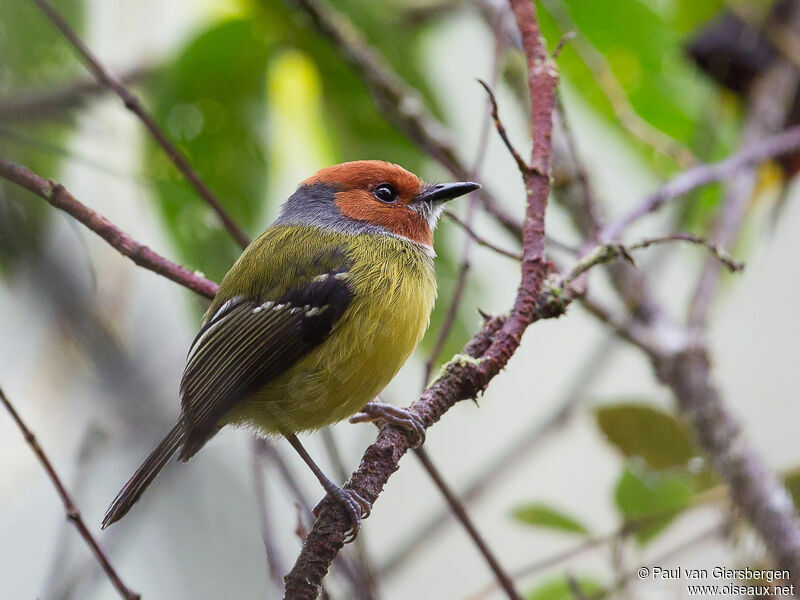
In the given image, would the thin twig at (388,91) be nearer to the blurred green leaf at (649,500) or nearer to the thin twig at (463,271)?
the thin twig at (463,271)

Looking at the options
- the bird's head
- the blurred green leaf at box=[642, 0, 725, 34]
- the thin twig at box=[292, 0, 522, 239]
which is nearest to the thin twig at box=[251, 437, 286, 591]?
the bird's head

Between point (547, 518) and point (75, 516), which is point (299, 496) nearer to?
point (75, 516)

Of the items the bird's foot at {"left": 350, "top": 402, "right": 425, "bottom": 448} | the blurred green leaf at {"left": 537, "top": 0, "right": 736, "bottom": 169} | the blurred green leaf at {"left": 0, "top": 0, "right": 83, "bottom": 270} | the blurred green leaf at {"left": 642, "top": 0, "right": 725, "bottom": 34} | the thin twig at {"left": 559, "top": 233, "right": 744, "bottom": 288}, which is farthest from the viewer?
the blurred green leaf at {"left": 642, "top": 0, "right": 725, "bottom": 34}

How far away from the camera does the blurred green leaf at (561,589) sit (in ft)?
9.23

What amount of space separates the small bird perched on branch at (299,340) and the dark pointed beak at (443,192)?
0.04 m

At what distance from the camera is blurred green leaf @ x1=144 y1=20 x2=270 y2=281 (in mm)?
3043

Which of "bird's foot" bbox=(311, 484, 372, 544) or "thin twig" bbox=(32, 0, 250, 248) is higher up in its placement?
"thin twig" bbox=(32, 0, 250, 248)

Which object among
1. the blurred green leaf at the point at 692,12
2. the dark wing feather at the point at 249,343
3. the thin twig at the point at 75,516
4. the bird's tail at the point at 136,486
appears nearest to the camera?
the thin twig at the point at 75,516

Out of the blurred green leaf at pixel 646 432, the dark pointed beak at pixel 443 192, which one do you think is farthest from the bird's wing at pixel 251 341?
the blurred green leaf at pixel 646 432

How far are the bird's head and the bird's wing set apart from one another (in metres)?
0.49

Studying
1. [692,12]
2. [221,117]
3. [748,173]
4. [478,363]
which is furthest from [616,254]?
[692,12]

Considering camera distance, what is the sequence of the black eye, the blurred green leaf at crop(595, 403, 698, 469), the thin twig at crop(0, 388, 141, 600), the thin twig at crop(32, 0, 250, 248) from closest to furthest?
the thin twig at crop(0, 388, 141, 600) < the thin twig at crop(32, 0, 250, 248) < the blurred green leaf at crop(595, 403, 698, 469) < the black eye

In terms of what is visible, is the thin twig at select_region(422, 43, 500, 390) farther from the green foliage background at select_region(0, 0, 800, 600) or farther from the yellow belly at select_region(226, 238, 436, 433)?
the green foliage background at select_region(0, 0, 800, 600)

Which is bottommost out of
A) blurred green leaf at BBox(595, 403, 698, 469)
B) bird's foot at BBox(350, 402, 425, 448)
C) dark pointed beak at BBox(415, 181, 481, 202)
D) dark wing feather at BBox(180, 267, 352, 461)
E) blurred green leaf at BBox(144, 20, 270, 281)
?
bird's foot at BBox(350, 402, 425, 448)
